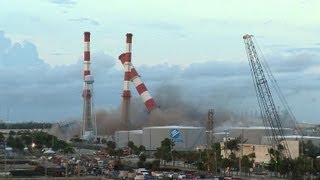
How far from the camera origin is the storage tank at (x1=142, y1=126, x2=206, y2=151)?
3056 inches

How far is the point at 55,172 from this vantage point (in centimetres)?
4241

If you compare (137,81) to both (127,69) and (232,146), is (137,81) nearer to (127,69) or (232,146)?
(127,69)

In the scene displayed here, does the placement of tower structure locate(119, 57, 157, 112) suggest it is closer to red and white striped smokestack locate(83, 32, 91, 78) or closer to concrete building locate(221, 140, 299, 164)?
red and white striped smokestack locate(83, 32, 91, 78)

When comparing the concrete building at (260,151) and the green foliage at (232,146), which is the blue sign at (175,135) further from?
the green foliage at (232,146)

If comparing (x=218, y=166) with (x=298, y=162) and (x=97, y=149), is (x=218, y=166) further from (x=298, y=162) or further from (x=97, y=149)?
(x=97, y=149)

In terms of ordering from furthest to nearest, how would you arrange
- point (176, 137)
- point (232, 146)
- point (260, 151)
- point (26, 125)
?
point (26, 125) → point (176, 137) → point (260, 151) → point (232, 146)

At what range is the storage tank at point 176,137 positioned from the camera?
77.6 m

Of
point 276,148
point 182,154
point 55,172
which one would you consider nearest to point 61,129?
point 182,154

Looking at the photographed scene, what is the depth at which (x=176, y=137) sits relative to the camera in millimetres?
77500

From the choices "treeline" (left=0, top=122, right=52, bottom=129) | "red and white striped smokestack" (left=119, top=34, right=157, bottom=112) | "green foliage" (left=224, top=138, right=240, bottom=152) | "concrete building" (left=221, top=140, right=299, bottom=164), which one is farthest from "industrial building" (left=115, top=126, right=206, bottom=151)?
"treeline" (left=0, top=122, right=52, bottom=129)

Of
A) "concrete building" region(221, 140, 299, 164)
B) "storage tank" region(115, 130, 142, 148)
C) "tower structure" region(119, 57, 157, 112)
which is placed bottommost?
"concrete building" region(221, 140, 299, 164)

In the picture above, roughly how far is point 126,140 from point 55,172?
39758mm

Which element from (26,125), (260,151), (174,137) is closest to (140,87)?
(174,137)

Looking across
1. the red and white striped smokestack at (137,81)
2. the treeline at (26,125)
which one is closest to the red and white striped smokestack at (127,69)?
the red and white striped smokestack at (137,81)
